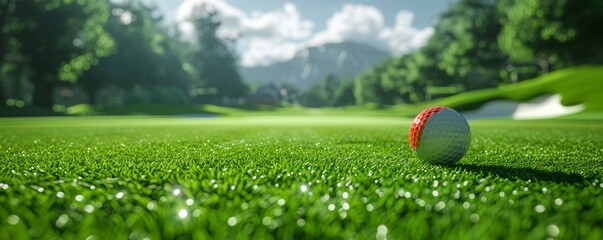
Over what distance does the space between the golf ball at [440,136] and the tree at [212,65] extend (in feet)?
269

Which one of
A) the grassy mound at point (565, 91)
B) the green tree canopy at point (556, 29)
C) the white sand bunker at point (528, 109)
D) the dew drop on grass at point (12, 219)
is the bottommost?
the white sand bunker at point (528, 109)

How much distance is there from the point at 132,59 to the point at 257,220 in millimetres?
60355

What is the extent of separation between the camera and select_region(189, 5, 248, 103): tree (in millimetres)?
85438

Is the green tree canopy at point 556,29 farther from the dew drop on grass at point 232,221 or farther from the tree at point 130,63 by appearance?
the tree at point 130,63

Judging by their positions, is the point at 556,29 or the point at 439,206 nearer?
the point at 439,206

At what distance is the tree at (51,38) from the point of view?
1558 inches

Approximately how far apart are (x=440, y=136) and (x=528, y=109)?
2934 cm

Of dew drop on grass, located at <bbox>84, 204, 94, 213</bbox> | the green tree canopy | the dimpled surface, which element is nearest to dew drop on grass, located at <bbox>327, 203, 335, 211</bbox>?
dew drop on grass, located at <bbox>84, 204, 94, 213</bbox>

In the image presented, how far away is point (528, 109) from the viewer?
29.9m

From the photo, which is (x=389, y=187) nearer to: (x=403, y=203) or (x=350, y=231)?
(x=403, y=203)

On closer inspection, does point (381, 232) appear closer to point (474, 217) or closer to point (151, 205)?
point (474, 217)

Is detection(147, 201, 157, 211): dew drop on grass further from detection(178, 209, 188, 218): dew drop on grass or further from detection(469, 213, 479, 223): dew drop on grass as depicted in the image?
detection(469, 213, 479, 223): dew drop on grass

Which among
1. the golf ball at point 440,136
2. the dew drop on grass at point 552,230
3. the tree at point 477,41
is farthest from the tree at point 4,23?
the tree at point 477,41

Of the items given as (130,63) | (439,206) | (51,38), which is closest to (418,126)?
(439,206)
